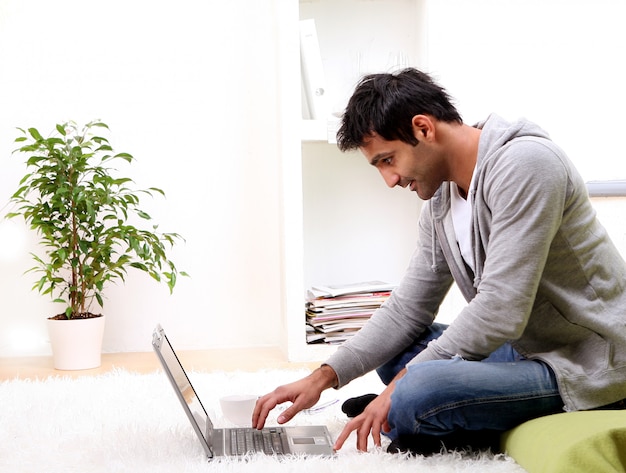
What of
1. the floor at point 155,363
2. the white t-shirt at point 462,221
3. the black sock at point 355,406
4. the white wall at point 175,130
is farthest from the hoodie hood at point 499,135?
the white wall at point 175,130

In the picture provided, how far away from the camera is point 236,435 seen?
1610mm

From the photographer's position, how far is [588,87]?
3.12 m

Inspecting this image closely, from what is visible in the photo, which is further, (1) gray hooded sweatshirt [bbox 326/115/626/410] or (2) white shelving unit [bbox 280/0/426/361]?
Answer: (2) white shelving unit [bbox 280/0/426/361]

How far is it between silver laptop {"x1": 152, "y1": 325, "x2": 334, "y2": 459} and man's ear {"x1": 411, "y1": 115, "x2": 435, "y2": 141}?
633 millimetres

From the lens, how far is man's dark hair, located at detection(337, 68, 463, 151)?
154cm

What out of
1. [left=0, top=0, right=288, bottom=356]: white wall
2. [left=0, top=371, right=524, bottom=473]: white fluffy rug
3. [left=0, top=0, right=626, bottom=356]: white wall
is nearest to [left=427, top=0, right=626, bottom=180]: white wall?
[left=0, top=0, right=626, bottom=356]: white wall

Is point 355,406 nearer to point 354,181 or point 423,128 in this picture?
point 423,128

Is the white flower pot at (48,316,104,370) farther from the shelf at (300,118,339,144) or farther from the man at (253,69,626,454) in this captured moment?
the man at (253,69,626,454)

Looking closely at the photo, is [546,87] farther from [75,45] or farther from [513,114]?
[75,45]

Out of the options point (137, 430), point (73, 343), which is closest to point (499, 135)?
point (137, 430)

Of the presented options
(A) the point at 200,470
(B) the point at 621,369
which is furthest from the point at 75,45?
(B) the point at 621,369

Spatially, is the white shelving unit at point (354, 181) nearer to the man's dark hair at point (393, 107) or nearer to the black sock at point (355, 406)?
the black sock at point (355, 406)

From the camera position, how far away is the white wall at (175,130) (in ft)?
10.3

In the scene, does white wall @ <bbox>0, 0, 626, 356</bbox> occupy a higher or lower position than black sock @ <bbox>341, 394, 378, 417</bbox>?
higher
